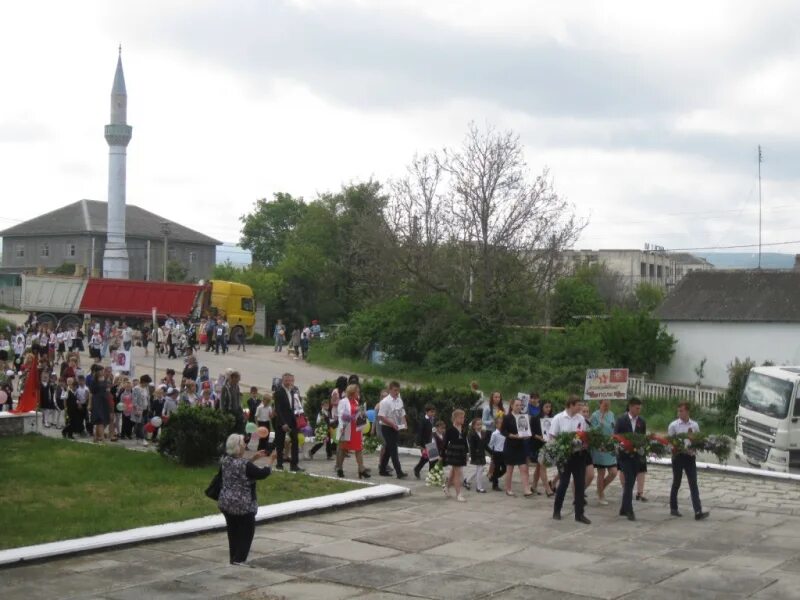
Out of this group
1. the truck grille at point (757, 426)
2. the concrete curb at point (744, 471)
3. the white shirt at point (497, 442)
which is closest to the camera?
the white shirt at point (497, 442)

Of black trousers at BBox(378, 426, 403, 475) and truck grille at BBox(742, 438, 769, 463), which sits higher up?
black trousers at BBox(378, 426, 403, 475)

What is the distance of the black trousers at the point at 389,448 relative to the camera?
1753 cm

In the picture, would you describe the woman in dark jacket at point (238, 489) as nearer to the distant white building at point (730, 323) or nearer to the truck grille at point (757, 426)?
the truck grille at point (757, 426)

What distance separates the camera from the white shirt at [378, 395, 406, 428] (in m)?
17.4

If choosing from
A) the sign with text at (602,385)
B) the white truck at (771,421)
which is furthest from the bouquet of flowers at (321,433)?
the white truck at (771,421)

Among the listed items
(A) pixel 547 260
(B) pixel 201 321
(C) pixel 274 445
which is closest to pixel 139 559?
(C) pixel 274 445

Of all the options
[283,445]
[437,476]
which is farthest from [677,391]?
[283,445]

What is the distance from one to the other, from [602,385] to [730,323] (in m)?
22.4

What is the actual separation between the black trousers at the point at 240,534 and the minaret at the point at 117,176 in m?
64.8

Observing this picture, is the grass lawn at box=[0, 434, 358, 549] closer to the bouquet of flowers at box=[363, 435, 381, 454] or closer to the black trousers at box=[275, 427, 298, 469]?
the black trousers at box=[275, 427, 298, 469]

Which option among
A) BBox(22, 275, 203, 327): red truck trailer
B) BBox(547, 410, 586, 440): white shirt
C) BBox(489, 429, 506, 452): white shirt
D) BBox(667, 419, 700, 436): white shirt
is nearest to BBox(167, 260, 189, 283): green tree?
BBox(22, 275, 203, 327): red truck trailer

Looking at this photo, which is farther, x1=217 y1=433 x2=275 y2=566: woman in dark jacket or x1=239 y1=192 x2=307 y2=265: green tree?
x1=239 y1=192 x2=307 y2=265: green tree

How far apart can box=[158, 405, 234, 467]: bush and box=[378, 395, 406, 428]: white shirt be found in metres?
2.68

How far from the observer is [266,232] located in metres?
94.4
